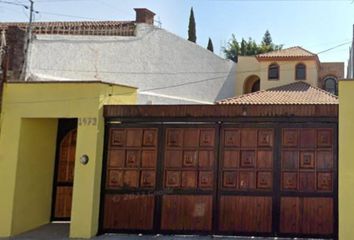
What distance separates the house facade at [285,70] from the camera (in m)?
31.7

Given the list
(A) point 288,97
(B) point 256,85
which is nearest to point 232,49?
(B) point 256,85

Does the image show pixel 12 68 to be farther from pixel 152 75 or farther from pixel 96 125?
pixel 152 75

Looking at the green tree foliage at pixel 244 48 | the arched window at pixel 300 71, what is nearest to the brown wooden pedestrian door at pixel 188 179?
the arched window at pixel 300 71

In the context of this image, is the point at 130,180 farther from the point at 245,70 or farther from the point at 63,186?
the point at 245,70

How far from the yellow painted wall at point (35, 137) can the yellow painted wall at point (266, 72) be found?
22.4m

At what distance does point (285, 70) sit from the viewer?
3195 centimetres

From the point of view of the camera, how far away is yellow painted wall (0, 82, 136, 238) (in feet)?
35.2

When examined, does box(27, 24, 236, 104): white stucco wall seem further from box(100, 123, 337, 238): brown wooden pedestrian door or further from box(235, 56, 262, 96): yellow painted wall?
box(100, 123, 337, 238): brown wooden pedestrian door

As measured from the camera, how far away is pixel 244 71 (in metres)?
33.9

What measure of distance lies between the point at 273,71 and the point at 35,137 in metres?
24.0

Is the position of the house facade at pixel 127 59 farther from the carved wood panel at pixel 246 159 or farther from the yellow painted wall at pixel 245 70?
the carved wood panel at pixel 246 159

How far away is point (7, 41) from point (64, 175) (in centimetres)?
424

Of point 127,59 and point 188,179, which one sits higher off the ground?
point 127,59

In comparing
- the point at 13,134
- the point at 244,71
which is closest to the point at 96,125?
the point at 13,134
